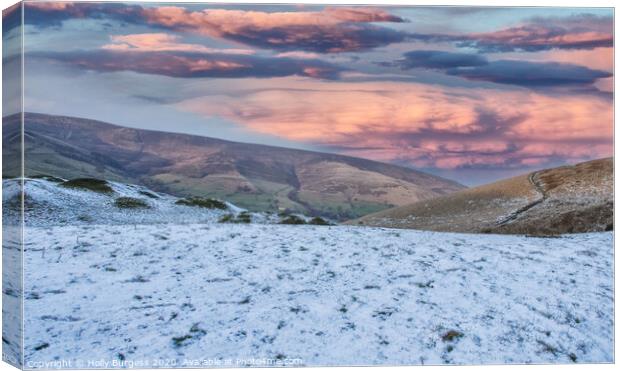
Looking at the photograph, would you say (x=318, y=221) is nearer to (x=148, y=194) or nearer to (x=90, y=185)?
(x=148, y=194)

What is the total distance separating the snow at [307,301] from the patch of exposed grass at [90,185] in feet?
22.0

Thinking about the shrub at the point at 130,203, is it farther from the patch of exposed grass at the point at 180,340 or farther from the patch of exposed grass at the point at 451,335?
the patch of exposed grass at the point at 451,335

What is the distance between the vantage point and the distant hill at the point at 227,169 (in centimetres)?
2080

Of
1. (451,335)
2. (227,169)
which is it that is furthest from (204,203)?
(451,335)

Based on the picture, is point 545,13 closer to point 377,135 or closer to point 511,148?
point 511,148

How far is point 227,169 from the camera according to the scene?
29.5 metres

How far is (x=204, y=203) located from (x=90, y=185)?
674 centimetres

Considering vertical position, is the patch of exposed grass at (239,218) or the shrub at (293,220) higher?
the shrub at (293,220)

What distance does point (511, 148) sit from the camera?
1986 cm

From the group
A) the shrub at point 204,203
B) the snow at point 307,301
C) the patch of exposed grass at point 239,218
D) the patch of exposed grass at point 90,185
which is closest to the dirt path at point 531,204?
the snow at point 307,301

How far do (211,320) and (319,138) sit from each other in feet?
28.1

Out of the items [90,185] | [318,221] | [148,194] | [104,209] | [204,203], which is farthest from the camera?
[204,203]

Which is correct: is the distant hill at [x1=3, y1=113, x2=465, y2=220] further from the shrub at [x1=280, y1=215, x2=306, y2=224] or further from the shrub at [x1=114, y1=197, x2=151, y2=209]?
the shrub at [x1=114, y1=197, x2=151, y2=209]

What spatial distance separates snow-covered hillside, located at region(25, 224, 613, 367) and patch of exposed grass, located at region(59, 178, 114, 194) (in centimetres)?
660
